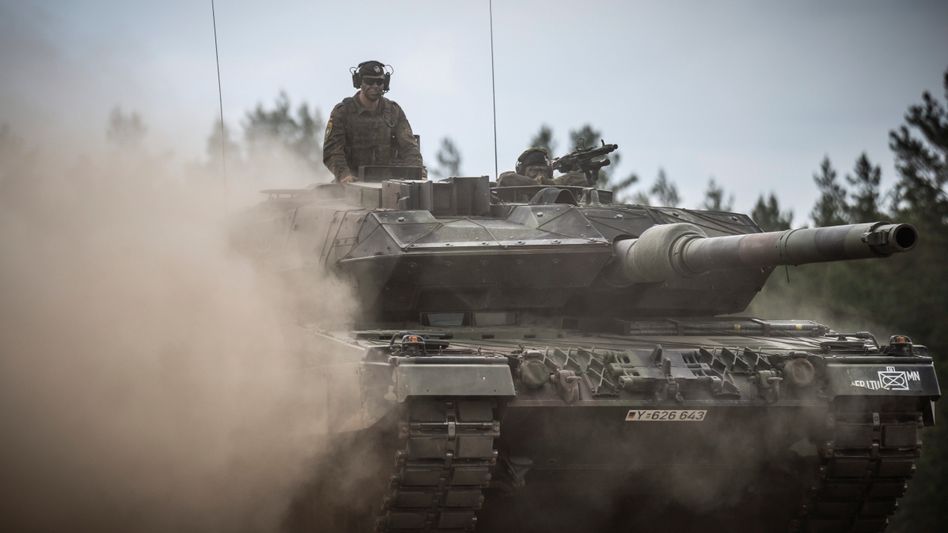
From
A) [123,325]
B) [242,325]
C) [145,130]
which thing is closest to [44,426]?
[123,325]

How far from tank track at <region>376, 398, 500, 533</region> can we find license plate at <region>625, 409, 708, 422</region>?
1.25m

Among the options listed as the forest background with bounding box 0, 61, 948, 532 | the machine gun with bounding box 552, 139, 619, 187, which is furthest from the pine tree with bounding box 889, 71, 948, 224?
the machine gun with bounding box 552, 139, 619, 187

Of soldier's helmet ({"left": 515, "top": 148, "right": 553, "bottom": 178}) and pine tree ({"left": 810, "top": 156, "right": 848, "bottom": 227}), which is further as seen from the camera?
pine tree ({"left": 810, "top": 156, "right": 848, "bottom": 227})

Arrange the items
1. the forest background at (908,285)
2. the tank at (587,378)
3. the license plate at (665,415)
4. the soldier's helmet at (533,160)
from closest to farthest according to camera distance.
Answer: the tank at (587,378), the license plate at (665,415), the soldier's helmet at (533,160), the forest background at (908,285)

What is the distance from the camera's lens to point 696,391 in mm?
12750

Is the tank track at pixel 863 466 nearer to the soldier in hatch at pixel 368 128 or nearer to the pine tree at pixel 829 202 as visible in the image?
the soldier in hatch at pixel 368 128

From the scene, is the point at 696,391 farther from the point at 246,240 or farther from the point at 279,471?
the point at 246,240

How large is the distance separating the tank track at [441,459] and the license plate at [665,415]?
49.3 inches

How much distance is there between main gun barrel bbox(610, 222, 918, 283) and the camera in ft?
37.3

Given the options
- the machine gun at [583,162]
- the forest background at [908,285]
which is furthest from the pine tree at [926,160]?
the machine gun at [583,162]

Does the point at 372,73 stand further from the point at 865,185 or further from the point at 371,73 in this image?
the point at 865,185

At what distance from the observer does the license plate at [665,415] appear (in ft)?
41.3

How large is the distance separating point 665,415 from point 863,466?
1.92m

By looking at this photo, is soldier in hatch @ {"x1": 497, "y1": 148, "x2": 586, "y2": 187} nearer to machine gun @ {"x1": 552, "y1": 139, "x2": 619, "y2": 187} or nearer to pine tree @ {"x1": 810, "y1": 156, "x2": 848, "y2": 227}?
machine gun @ {"x1": 552, "y1": 139, "x2": 619, "y2": 187}
